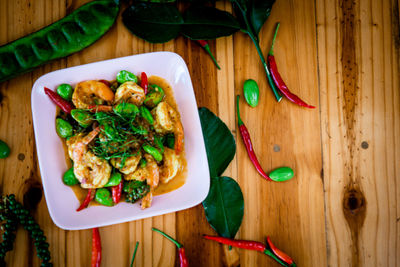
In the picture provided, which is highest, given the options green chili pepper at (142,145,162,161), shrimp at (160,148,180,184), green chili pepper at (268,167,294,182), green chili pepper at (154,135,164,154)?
green chili pepper at (154,135,164,154)

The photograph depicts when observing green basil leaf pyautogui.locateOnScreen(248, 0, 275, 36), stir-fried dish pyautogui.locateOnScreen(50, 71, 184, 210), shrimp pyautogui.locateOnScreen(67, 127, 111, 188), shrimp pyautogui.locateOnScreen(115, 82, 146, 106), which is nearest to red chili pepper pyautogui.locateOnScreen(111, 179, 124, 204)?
stir-fried dish pyautogui.locateOnScreen(50, 71, 184, 210)

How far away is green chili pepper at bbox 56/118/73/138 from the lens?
84.4 inches

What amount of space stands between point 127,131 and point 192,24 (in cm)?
101

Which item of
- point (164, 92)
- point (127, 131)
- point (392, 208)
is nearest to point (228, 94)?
point (164, 92)

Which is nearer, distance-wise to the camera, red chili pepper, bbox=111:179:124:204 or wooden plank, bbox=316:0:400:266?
red chili pepper, bbox=111:179:124:204

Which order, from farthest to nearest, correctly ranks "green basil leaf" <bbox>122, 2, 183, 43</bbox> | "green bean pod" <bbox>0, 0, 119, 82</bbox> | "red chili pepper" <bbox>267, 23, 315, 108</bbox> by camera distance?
→ "red chili pepper" <bbox>267, 23, 315, 108</bbox> < "green basil leaf" <bbox>122, 2, 183, 43</bbox> < "green bean pod" <bbox>0, 0, 119, 82</bbox>

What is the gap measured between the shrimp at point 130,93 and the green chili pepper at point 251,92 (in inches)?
33.3

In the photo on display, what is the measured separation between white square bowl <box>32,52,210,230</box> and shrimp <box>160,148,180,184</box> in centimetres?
14

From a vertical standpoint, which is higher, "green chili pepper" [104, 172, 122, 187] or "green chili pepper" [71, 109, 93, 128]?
"green chili pepper" [71, 109, 93, 128]

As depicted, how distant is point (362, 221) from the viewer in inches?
100

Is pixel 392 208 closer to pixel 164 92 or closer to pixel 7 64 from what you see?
pixel 164 92

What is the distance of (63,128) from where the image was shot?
214 centimetres

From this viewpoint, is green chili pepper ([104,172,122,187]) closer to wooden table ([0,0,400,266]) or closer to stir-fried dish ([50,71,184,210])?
stir-fried dish ([50,71,184,210])

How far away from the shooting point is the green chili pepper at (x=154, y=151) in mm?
2082
